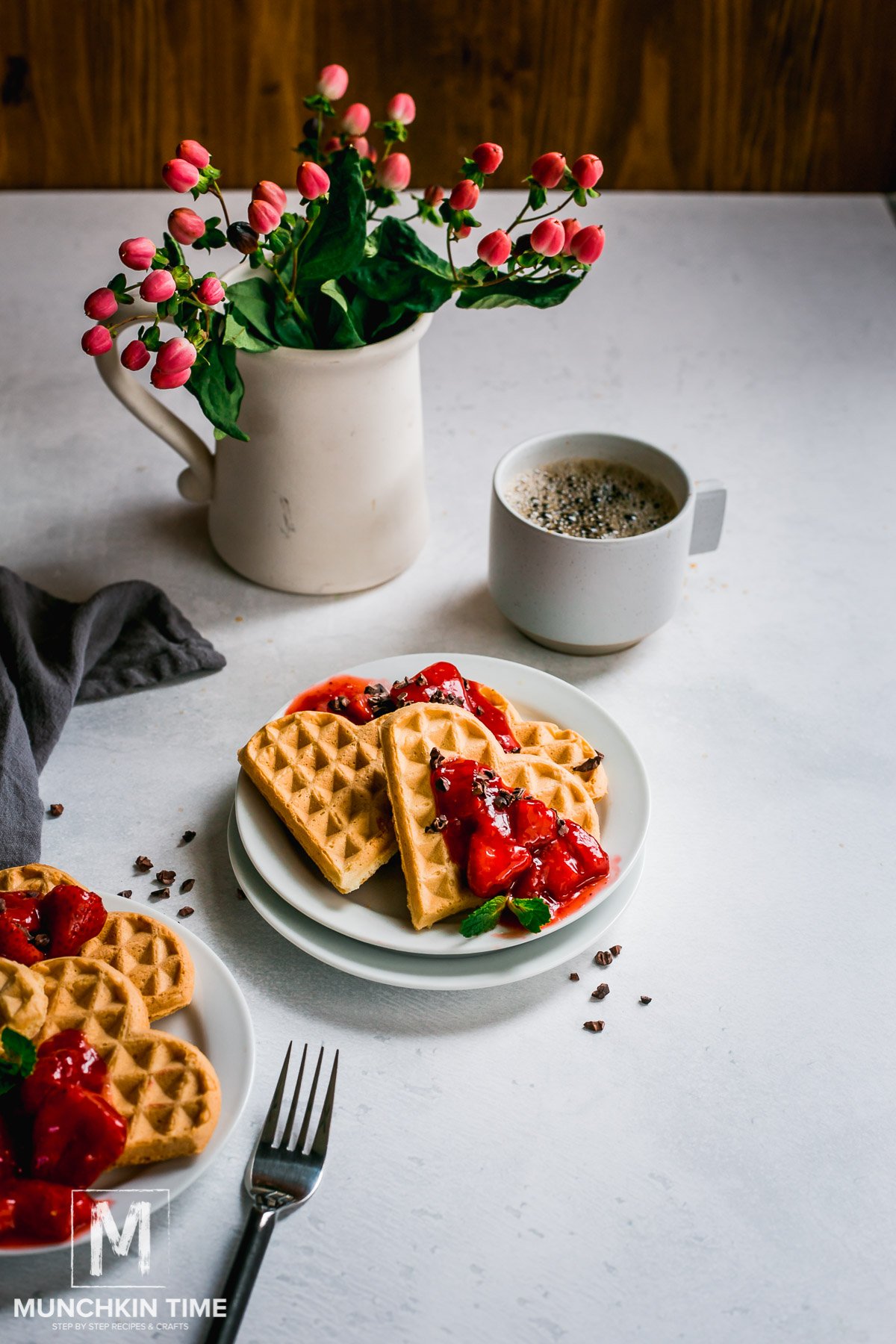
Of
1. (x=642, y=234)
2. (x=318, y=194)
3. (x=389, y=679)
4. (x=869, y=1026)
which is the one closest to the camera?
(x=869, y=1026)

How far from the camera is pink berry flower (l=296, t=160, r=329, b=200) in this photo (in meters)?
1.18

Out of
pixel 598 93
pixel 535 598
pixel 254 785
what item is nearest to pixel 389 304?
pixel 535 598

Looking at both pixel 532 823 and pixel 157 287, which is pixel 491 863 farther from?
pixel 157 287

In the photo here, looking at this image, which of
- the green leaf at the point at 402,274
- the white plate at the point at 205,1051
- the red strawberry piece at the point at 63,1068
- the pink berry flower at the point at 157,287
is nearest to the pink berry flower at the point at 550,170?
the green leaf at the point at 402,274

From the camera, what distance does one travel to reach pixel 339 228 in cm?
126

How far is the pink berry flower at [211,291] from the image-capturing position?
117 centimetres

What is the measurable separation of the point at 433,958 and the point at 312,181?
710mm

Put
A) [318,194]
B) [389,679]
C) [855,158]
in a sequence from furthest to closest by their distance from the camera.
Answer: [855,158]
[389,679]
[318,194]

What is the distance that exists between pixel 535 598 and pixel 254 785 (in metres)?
0.38

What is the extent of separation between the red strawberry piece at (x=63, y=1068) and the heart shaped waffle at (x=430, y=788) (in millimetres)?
272

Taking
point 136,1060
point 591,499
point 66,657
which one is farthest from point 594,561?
point 136,1060

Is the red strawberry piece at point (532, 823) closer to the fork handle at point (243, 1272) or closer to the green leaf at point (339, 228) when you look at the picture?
the fork handle at point (243, 1272)

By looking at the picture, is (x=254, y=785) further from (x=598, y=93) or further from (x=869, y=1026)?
(x=598, y=93)

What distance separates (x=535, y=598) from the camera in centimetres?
138
